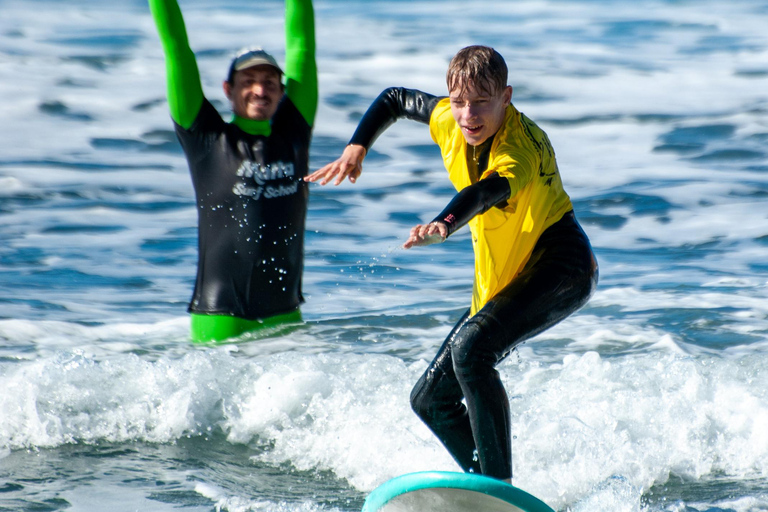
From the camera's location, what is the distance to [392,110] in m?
3.94

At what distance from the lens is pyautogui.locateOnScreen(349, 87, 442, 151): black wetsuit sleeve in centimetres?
381

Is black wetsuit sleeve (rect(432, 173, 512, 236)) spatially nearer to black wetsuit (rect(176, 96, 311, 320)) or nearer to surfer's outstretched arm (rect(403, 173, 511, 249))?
surfer's outstretched arm (rect(403, 173, 511, 249))

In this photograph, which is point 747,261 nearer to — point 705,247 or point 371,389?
point 705,247

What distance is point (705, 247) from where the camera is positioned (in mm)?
8078

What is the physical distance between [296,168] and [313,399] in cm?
124

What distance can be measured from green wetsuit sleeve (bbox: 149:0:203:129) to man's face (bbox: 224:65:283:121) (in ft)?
0.66

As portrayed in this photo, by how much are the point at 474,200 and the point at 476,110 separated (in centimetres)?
39

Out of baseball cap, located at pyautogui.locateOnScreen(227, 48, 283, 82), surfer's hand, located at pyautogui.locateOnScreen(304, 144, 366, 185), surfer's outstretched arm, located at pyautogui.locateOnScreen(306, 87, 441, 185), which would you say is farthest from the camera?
baseball cap, located at pyautogui.locateOnScreen(227, 48, 283, 82)

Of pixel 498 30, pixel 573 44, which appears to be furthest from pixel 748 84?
pixel 498 30

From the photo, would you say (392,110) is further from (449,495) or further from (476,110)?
(449,495)

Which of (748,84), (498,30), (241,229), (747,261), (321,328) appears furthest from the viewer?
(498,30)

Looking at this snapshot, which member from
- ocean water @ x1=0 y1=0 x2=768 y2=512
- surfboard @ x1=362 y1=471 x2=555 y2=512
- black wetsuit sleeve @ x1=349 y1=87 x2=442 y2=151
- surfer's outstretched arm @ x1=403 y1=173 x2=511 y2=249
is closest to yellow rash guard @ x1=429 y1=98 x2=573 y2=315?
surfer's outstretched arm @ x1=403 y1=173 x2=511 y2=249

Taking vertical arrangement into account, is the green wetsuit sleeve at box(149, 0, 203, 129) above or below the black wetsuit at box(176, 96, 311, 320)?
above

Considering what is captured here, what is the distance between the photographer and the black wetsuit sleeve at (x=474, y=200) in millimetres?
2945
